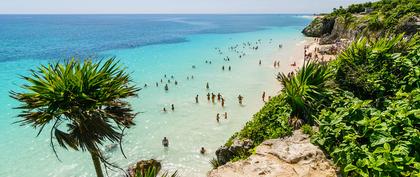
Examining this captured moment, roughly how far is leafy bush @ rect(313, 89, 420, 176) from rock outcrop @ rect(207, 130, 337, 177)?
36 centimetres

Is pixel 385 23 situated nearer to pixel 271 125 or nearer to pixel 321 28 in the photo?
pixel 271 125

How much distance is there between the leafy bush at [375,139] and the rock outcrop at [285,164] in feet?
1.19

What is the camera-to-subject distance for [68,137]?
8227mm

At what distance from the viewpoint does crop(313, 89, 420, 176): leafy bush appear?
595 cm

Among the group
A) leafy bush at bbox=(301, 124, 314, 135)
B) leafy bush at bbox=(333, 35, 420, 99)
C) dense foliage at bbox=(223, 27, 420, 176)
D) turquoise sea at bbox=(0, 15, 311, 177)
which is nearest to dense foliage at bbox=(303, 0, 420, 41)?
leafy bush at bbox=(333, 35, 420, 99)

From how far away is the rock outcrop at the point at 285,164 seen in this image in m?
7.60

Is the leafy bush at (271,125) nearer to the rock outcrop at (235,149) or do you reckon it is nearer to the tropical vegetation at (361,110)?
the tropical vegetation at (361,110)

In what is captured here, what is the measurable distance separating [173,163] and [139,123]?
836cm

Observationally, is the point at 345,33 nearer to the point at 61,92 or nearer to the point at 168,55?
the point at 168,55

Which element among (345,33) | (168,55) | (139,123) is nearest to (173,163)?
(139,123)

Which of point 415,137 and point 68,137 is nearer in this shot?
point 415,137

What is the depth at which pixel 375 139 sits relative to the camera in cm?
667

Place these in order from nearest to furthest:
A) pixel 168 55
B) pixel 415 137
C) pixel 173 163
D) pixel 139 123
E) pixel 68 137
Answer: pixel 415 137 < pixel 68 137 < pixel 173 163 < pixel 139 123 < pixel 168 55

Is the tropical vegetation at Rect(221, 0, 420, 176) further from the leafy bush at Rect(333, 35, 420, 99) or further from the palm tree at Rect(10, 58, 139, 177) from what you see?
the palm tree at Rect(10, 58, 139, 177)
